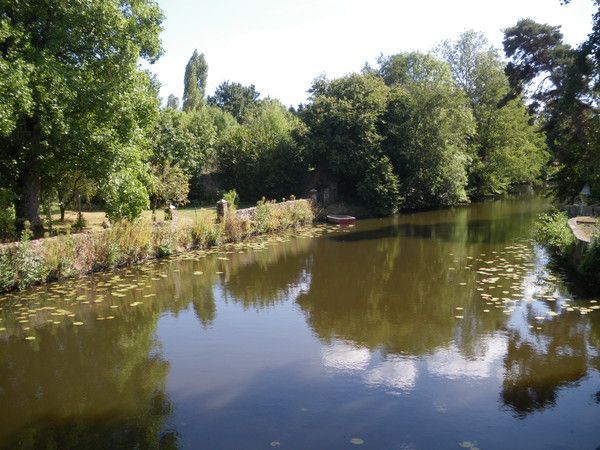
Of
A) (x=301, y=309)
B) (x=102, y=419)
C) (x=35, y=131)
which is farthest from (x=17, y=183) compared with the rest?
(x=102, y=419)

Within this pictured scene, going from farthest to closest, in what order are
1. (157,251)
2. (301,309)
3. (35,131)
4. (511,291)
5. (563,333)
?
(157,251), (35,131), (511,291), (301,309), (563,333)

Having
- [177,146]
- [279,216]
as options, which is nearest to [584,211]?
[279,216]

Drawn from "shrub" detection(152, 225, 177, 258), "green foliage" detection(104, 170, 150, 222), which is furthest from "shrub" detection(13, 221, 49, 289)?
"shrub" detection(152, 225, 177, 258)

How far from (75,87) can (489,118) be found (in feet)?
128

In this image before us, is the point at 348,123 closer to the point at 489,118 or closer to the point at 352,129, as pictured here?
the point at 352,129

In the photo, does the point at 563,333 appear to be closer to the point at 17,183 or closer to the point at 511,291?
the point at 511,291

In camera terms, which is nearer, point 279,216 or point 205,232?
point 205,232

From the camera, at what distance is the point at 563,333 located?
10.8m

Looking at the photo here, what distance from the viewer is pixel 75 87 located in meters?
16.1

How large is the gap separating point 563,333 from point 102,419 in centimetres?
901

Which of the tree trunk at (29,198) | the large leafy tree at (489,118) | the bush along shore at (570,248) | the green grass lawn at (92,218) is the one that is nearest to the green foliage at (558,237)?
the bush along shore at (570,248)

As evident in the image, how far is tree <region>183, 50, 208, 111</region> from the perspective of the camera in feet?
217

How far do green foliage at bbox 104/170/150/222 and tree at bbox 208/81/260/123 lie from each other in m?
61.2

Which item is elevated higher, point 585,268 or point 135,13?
point 135,13
